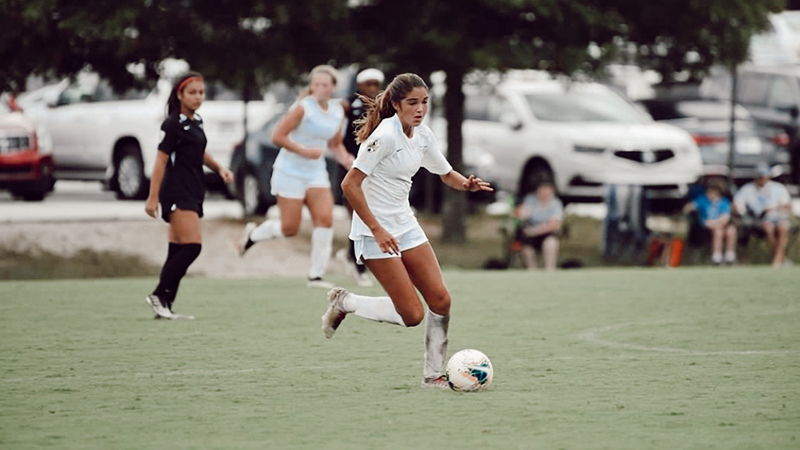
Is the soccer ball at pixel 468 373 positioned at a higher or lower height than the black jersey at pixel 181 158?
lower

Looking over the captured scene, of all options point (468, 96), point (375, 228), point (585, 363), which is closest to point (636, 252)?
point (468, 96)

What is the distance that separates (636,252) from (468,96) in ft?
17.3

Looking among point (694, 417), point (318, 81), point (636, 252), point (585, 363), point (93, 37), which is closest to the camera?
point (694, 417)

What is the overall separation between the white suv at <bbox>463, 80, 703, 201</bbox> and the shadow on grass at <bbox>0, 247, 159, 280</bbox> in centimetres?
591


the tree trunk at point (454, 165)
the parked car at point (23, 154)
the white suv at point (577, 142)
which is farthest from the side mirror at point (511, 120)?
the parked car at point (23, 154)

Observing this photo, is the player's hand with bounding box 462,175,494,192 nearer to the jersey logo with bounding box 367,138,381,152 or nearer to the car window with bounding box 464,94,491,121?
the jersey logo with bounding box 367,138,381,152

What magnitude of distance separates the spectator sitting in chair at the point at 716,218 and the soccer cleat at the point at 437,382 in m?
11.2

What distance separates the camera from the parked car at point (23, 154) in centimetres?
2198

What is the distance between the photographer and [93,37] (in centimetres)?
1727

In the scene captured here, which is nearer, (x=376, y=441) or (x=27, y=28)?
(x=376, y=441)

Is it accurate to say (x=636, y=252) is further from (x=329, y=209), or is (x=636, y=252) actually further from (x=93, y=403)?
(x=93, y=403)

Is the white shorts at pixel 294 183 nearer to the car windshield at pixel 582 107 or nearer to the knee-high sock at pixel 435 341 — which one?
the knee-high sock at pixel 435 341

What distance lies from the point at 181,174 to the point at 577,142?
11.5 meters

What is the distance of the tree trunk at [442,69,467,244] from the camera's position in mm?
20453
